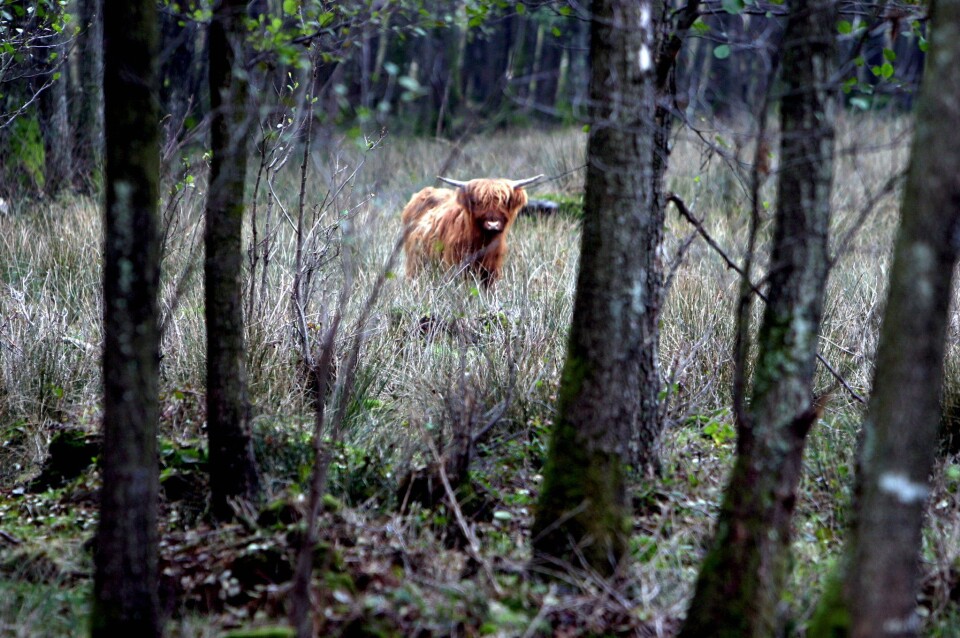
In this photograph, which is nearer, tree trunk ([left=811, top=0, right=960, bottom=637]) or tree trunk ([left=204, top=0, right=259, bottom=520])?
tree trunk ([left=811, top=0, right=960, bottom=637])

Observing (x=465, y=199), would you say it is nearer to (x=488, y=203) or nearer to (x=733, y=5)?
(x=488, y=203)

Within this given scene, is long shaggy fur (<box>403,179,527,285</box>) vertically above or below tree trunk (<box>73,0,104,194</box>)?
below

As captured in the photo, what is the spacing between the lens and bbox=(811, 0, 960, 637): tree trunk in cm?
178

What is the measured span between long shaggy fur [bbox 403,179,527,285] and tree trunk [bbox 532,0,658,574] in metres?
4.86

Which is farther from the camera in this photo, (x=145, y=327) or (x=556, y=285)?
(x=556, y=285)

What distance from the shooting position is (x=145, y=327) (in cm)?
223

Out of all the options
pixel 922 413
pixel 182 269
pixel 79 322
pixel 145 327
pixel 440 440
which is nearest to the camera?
pixel 922 413

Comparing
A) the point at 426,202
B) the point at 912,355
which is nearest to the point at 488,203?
the point at 426,202

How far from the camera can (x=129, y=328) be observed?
7.23 feet

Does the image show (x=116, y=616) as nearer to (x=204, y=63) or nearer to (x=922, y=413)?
(x=922, y=413)

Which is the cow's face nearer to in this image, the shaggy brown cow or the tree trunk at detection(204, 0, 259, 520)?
the shaggy brown cow

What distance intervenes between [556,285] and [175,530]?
4.04 metres

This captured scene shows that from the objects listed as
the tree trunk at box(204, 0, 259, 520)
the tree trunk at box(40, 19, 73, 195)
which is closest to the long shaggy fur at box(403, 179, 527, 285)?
the tree trunk at box(40, 19, 73, 195)

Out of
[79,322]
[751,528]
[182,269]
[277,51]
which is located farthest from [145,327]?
[182,269]
